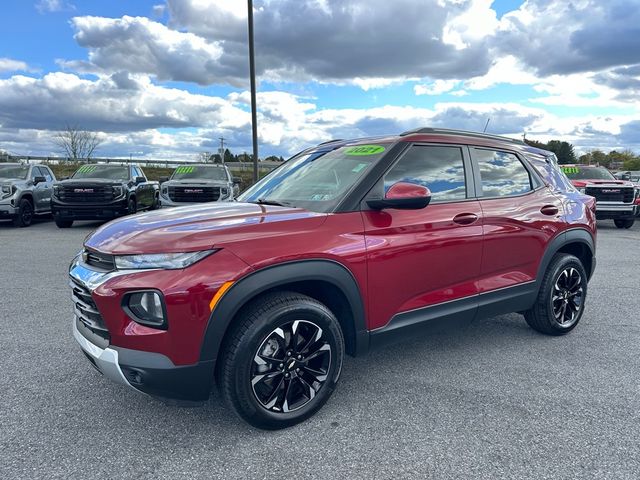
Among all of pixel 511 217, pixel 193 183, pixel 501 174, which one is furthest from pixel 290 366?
pixel 193 183

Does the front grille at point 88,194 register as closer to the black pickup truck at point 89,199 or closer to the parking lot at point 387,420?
the black pickup truck at point 89,199

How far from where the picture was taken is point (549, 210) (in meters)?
4.11

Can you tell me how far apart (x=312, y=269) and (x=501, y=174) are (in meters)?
2.10

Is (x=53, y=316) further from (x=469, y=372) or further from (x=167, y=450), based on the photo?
(x=469, y=372)

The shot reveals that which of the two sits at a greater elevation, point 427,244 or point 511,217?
point 511,217

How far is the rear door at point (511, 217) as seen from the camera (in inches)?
144

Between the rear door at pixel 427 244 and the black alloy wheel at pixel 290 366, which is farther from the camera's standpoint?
the rear door at pixel 427 244

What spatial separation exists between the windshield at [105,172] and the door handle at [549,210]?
1156cm

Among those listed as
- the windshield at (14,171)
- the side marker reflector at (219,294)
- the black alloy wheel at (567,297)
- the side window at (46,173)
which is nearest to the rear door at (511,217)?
the black alloy wheel at (567,297)

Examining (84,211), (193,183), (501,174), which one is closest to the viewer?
(501,174)

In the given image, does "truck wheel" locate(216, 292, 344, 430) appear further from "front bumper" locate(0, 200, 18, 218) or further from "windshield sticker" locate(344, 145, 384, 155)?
"front bumper" locate(0, 200, 18, 218)

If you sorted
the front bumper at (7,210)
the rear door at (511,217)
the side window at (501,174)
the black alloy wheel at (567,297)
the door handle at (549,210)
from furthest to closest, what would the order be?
1. the front bumper at (7,210)
2. the black alloy wheel at (567,297)
3. the door handle at (549,210)
4. the side window at (501,174)
5. the rear door at (511,217)

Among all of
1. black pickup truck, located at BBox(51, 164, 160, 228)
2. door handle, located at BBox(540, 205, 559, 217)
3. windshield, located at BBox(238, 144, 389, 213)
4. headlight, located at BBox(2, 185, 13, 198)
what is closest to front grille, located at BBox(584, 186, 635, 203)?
door handle, located at BBox(540, 205, 559, 217)

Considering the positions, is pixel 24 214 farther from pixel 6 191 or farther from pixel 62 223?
pixel 62 223
